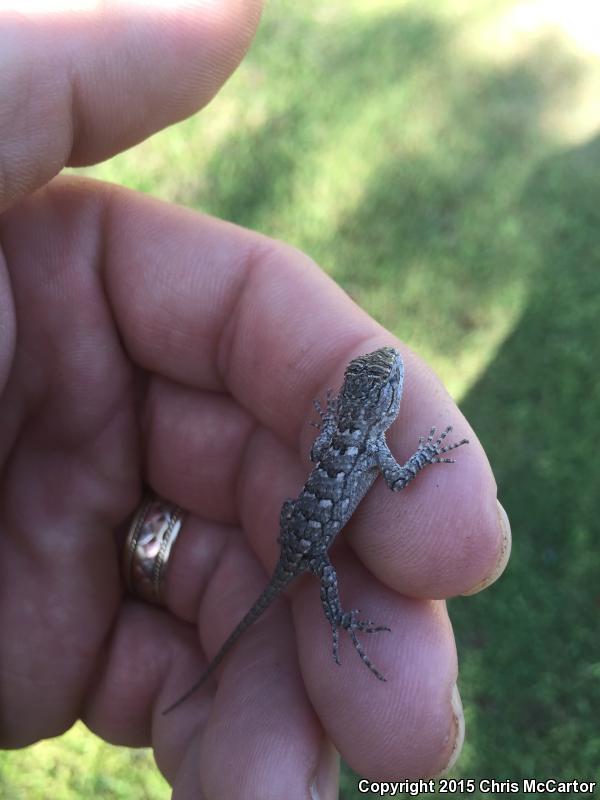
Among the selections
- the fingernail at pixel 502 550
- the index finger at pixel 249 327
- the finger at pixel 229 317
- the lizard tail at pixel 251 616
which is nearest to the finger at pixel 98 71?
the finger at pixel 229 317

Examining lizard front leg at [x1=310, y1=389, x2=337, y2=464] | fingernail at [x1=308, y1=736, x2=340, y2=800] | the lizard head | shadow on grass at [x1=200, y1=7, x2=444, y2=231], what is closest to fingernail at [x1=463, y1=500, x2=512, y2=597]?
the lizard head

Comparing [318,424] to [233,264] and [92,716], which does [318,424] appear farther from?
[92,716]

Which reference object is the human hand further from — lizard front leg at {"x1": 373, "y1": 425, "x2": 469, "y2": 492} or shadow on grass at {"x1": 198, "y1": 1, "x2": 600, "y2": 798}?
shadow on grass at {"x1": 198, "y1": 1, "x2": 600, "y2": 798}

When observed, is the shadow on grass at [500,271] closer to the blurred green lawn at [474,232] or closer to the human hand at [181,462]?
the blurred green lawn at [474,232]

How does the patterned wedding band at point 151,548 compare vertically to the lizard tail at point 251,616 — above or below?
below

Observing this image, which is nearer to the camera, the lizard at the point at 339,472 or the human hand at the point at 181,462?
the human hand at the point at 181,462

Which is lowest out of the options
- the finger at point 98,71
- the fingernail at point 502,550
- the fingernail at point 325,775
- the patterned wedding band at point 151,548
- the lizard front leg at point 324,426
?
the patterned wedding band at point 151,548

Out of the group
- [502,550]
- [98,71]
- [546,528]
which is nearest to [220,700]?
[502,550]

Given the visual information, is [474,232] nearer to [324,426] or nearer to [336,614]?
[324,426]
